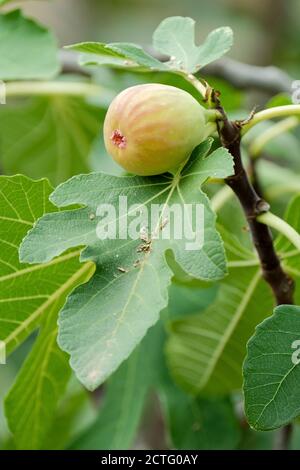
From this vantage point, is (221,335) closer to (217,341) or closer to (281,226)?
(217,341)

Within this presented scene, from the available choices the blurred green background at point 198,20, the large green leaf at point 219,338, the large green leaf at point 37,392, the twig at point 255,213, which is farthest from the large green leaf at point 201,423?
the blurred green background at point 198,20

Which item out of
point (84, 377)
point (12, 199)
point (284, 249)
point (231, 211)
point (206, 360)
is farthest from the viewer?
point (231, 211)

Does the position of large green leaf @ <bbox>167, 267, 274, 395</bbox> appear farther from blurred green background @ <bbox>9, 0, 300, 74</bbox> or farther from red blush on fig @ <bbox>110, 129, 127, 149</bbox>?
blurred green background @ <bbox>9, 0, 300, 74</bbox>

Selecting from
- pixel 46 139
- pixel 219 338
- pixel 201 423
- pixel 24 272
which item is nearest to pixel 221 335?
pixel 219 338

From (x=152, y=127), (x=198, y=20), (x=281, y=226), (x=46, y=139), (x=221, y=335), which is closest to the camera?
(x=152, y=127)

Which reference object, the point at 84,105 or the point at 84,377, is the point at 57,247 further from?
the point at 84,105
